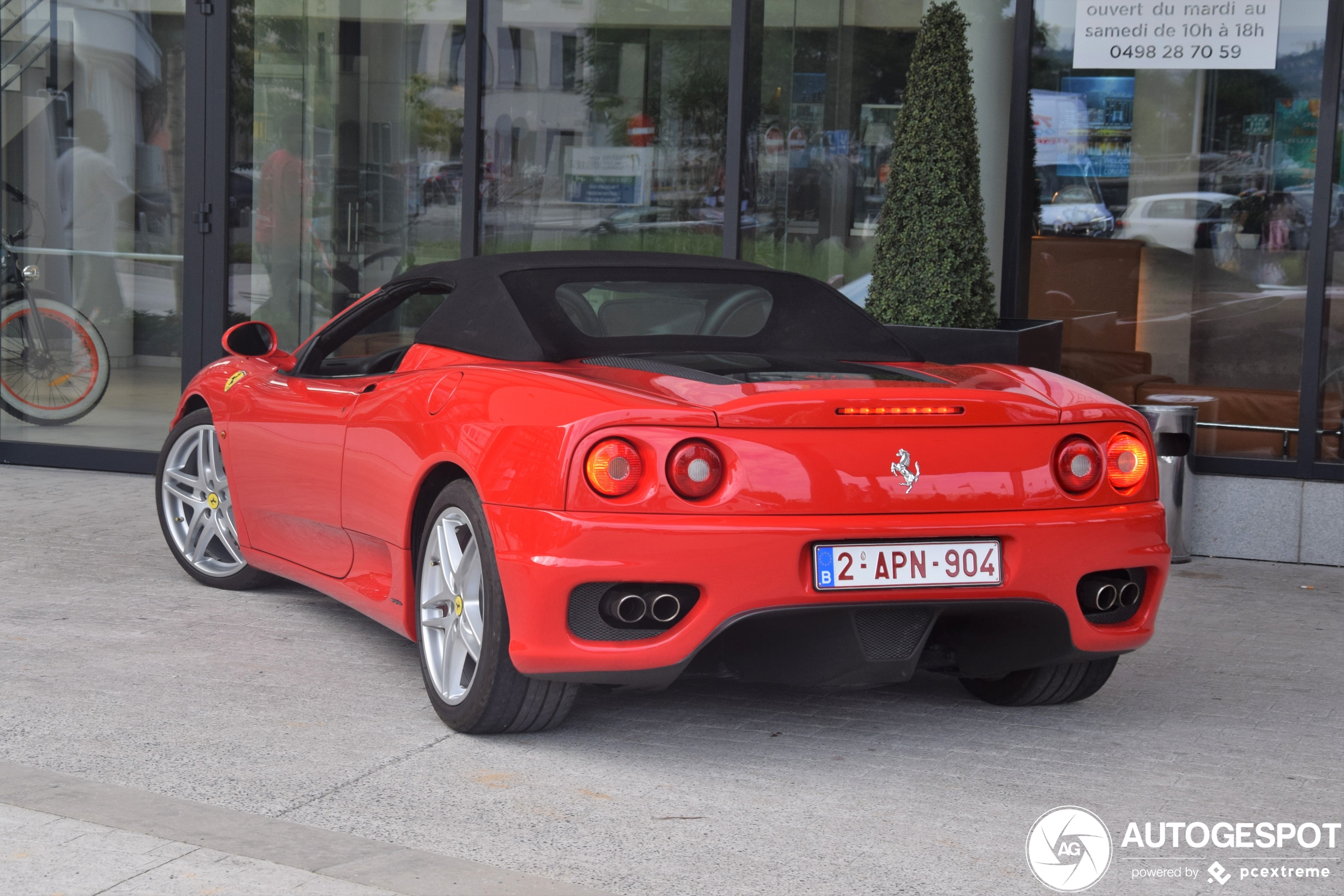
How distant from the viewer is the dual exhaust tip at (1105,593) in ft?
13.7

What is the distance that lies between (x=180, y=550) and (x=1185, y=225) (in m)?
5.31

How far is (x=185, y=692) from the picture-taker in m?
4.63

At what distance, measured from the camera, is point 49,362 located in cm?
984

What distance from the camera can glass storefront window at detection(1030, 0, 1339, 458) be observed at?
7.99 m

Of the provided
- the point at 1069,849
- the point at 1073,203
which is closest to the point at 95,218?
the point at 1073,203

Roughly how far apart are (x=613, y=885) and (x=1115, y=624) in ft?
5.66

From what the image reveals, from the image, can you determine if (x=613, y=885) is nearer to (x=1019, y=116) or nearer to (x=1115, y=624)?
(x=1115, y=624)

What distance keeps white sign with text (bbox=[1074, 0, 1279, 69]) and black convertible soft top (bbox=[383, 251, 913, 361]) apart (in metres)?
3.96

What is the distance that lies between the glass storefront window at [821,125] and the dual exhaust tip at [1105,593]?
16.9 feet

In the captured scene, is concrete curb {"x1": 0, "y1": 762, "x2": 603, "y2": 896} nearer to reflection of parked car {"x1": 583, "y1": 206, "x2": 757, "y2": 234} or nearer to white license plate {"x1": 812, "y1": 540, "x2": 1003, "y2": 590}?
white license plate {"x1": 812, "y1": 540, "x2": 1003, "y2": 590}

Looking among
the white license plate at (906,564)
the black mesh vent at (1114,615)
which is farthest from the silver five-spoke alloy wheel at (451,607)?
the black mesh vent at (1114,615)

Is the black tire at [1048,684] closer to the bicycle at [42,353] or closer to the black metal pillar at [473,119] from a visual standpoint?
the black metal pillar at [473,119]

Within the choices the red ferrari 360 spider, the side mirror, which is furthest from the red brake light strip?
the side mirror

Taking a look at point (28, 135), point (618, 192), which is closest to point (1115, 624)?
point (618, 192)
